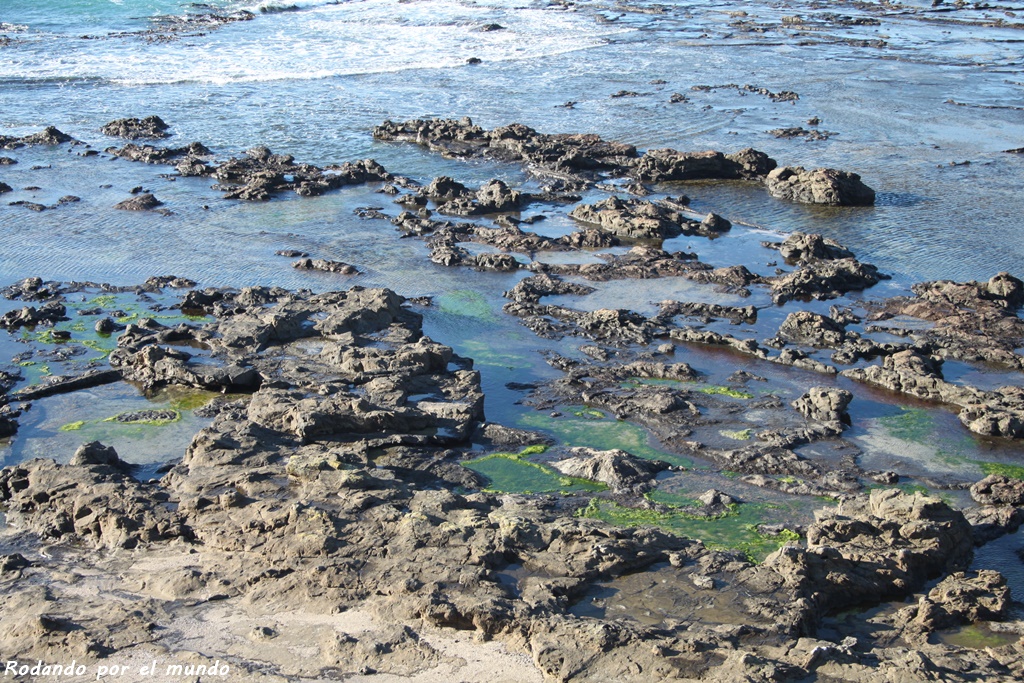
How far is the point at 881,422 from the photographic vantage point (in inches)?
412

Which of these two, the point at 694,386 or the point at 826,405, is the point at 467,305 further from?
the point at 826,405

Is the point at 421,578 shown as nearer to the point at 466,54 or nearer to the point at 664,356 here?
the point at 664,356

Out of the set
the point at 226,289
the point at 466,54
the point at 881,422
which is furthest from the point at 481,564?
the point at 466,54

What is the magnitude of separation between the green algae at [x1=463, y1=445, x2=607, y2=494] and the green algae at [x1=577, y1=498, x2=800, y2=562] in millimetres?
358

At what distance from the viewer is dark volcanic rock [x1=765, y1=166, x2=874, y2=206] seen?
17344 mm

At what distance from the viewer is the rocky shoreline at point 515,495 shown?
6.36 metres

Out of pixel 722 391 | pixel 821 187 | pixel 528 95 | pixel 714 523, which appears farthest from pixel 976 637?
pixel 528 95

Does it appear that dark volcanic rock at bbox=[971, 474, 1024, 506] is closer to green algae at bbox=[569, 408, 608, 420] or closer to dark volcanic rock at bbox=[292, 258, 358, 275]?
green algae at bbox=[569, 408, 608, 420]

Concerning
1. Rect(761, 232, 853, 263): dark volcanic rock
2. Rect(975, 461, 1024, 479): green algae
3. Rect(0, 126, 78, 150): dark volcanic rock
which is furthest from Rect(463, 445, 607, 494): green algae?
Rect(0, 126, 78, 150): dark volcanic rock

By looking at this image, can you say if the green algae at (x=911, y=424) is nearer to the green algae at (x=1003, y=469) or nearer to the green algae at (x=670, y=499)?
the green algae at (x=1003, y=469)

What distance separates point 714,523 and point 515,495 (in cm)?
171

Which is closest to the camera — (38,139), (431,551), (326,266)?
(431,551)

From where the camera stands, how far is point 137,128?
21531 millimetres

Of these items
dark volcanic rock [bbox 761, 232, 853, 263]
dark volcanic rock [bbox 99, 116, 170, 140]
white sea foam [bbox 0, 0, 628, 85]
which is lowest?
dark volcanic rock [bbox 761, 232, 853, 263]
